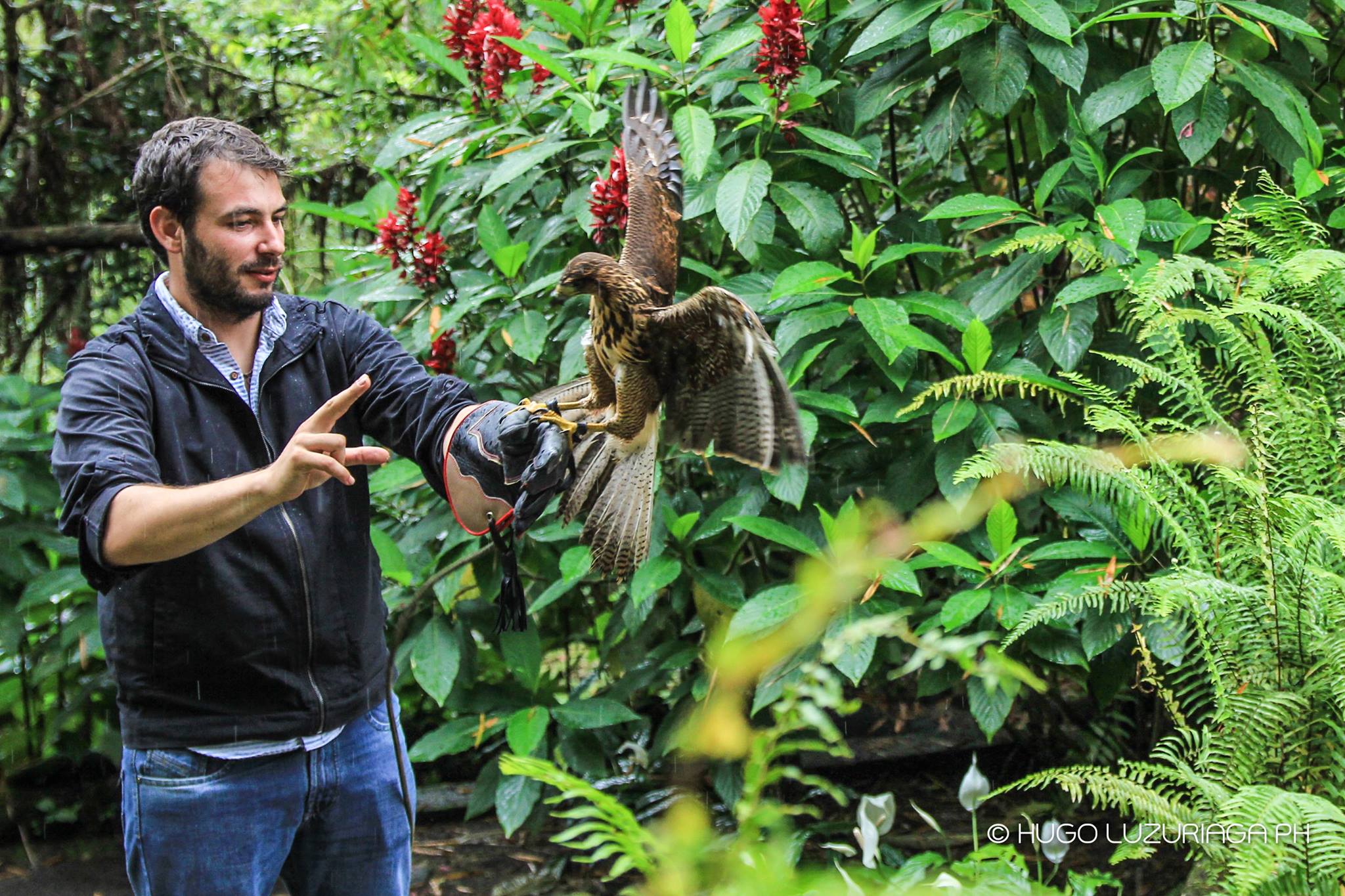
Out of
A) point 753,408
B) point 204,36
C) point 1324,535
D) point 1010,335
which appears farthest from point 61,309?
point 1324,535

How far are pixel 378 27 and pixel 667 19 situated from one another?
6.25ft

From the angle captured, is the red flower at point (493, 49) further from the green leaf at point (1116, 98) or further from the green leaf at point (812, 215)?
the green leaf at point (1116, 98)

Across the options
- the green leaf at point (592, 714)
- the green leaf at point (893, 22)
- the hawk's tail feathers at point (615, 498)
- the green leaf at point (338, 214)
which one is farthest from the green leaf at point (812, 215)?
the green leaf at point (592, 714)

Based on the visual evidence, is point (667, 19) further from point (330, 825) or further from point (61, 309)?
point (61, 309)

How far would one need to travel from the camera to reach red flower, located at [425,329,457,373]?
2.99 metres

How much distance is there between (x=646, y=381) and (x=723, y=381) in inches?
7.9

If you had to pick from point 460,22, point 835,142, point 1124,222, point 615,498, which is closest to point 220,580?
point 615,498

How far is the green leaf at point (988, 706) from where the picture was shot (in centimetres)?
265

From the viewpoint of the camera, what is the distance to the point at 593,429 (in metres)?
2.79

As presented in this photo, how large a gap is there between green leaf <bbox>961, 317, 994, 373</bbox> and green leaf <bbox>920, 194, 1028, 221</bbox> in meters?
0.26

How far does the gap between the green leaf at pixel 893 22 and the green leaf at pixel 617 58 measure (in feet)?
1.54

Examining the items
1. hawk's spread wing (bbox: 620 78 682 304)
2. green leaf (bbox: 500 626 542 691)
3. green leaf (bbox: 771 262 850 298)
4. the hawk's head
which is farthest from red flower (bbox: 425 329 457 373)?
green leaf (bbox: 771 262 850 298)

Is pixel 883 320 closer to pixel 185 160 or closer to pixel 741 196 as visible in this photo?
pixel 741 196

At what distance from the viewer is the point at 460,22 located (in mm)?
3107
